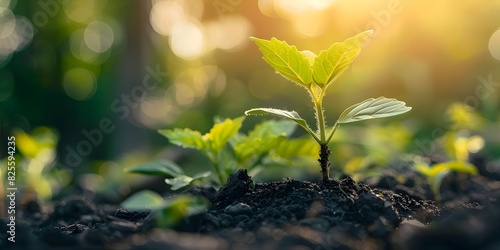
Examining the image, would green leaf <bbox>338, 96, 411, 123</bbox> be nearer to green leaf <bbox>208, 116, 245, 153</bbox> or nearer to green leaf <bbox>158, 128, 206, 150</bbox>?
green leaf <bbox>208, 116, 245, 153</bbox>

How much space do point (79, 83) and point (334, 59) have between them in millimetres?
12438

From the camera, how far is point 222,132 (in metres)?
2.20

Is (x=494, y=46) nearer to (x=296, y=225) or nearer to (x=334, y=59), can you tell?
(x=334, y=59)

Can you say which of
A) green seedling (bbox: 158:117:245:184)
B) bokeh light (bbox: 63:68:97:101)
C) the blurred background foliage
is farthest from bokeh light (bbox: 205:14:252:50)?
green seedling (bbox: 158:117:245:184)

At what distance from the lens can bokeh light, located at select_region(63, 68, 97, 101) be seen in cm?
1262

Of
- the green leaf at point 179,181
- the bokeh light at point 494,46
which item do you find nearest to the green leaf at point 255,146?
the green leaf at point 179,181

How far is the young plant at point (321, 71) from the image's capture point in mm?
1665

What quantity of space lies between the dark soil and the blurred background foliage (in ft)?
4.38

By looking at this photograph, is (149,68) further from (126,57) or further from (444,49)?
(444,49)

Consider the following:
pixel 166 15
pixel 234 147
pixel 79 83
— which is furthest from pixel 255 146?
pixel 79 83

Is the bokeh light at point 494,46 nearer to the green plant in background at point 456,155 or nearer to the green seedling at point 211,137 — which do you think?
the green plant in background at point 456,155

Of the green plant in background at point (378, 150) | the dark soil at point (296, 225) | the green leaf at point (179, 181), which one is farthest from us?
the green plant in background at point (378, 150)

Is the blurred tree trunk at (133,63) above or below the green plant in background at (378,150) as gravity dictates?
above

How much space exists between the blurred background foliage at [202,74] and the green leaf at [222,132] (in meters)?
1.15
